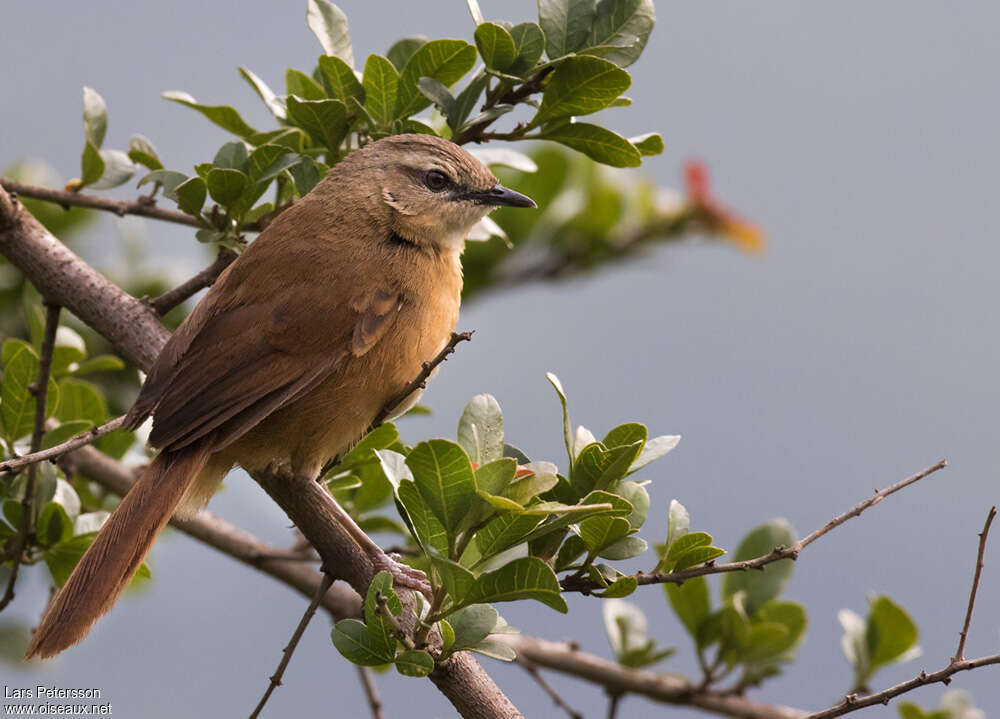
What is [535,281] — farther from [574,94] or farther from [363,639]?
[363,639]

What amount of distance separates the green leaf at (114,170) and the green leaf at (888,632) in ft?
10.5

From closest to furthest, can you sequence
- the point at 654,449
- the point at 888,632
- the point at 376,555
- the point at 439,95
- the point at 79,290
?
the point at 654,449, the point at 376,555, the point at 439,95, the point at 79,290, the point at 888,632

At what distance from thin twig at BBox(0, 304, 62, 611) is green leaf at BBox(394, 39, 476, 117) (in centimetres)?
130

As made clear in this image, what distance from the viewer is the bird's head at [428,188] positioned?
4.03 meters

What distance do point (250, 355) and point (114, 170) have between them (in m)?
1.11

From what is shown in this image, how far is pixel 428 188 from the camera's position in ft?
13.5

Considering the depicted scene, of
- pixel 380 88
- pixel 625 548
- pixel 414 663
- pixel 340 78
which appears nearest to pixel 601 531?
pixel 625 548

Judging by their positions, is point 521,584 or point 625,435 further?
point 625,435

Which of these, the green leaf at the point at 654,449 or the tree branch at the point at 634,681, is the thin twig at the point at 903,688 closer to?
the green leaf at the point at 654,449

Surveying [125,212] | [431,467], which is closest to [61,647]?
[431,467]

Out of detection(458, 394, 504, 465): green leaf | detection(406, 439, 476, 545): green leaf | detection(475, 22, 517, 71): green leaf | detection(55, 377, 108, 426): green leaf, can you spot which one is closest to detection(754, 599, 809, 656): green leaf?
detection(458, 394, 504, 465): green leaf

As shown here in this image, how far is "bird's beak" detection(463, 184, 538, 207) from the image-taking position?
13.8 feet

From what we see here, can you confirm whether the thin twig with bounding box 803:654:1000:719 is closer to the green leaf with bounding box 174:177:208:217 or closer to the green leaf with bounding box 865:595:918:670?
the green leaf with bounding box 865:595:918:670

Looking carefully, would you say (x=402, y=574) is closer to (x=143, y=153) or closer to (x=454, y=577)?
(x=454, y=577)
